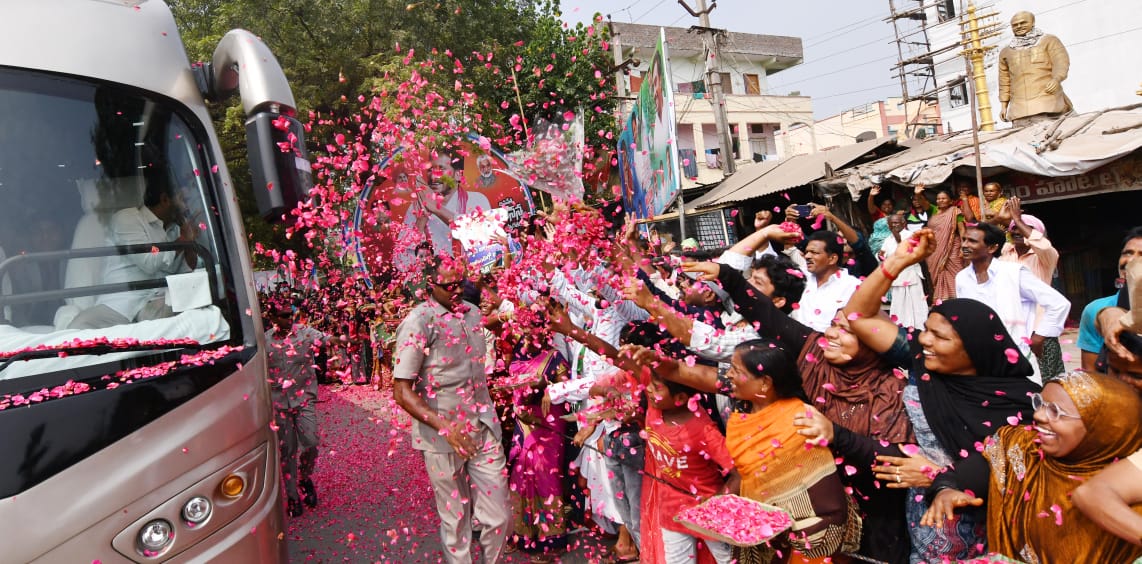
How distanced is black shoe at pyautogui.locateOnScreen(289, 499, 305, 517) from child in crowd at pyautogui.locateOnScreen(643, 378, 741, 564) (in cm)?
396

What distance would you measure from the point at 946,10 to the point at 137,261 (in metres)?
29.7

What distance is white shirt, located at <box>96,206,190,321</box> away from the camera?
314 centimetres

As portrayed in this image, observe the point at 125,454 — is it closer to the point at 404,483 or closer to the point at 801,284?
the point at 801,284

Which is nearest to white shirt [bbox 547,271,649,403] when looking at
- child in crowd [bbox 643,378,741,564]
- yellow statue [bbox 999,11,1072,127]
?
child in crowd [bbox 643,378,741,564]

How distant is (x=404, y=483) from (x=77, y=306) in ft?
13.8

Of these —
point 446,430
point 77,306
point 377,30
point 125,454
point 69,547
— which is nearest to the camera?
point 69,547

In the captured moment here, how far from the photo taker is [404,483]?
6.81 meters

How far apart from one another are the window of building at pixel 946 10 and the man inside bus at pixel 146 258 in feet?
94.2

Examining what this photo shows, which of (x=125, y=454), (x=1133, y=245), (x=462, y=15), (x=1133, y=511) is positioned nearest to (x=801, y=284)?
(x=1133, y=245)

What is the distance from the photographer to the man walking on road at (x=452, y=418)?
425 centimetres

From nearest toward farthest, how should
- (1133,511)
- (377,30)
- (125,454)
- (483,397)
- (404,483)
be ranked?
1. (1133,511)
2. (125,454)
3. (483,397)
4. (404,483)
5. (377,30)

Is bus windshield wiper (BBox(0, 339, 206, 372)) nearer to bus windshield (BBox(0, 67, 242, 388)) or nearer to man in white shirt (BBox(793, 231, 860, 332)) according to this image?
bus windshield (BBox(0, 67, 242, 388))

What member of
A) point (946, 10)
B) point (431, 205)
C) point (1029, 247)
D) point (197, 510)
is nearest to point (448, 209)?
point (431, 205)

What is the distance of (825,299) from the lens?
14.8 feet
